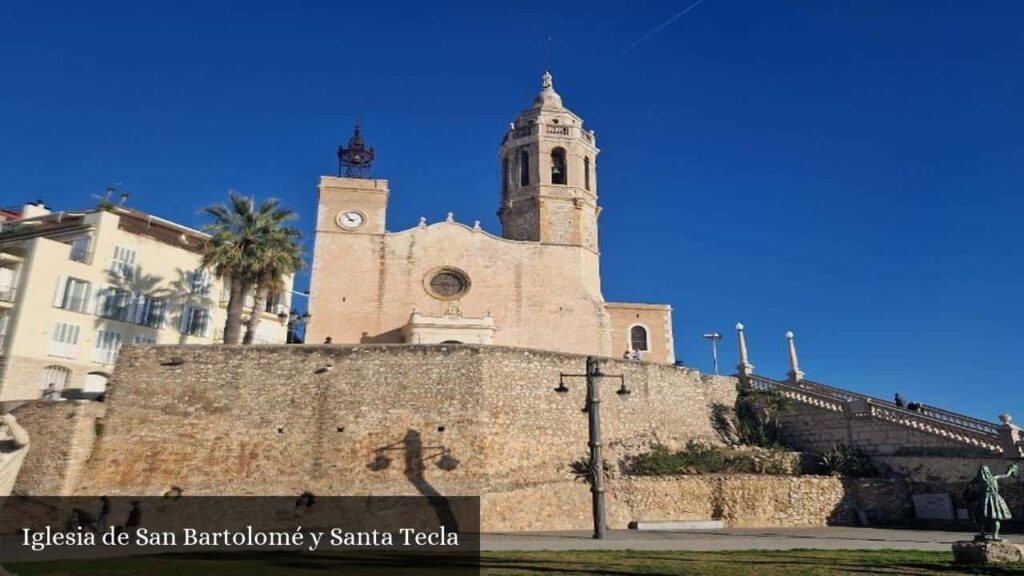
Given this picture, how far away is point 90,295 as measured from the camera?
28594 mm

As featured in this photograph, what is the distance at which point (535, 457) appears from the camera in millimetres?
22438

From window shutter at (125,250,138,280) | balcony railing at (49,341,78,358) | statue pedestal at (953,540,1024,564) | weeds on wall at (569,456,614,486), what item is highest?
window shutter at (125,250,138,280)

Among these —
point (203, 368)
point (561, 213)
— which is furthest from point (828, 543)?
point (561, 213)

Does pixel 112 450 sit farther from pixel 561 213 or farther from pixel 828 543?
pixel 561 213

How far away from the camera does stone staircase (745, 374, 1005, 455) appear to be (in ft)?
71.6

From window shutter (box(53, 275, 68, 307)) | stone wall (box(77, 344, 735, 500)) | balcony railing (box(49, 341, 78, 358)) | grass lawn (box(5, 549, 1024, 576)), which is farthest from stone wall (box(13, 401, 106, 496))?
grass lawn (box(5, 549, 1024, 576))

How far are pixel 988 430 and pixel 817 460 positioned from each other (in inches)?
202

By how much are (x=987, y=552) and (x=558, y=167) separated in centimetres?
2953

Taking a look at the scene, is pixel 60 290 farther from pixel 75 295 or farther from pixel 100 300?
pixel 100 300

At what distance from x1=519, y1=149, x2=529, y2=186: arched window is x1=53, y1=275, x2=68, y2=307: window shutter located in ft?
71.3

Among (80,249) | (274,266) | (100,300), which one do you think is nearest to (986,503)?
(274,266)

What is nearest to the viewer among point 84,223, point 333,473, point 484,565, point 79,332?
point 484,565

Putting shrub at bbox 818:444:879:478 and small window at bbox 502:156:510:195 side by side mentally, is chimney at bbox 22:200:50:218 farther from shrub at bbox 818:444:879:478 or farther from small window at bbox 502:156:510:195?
shrub at bbox 818:444:879:478
